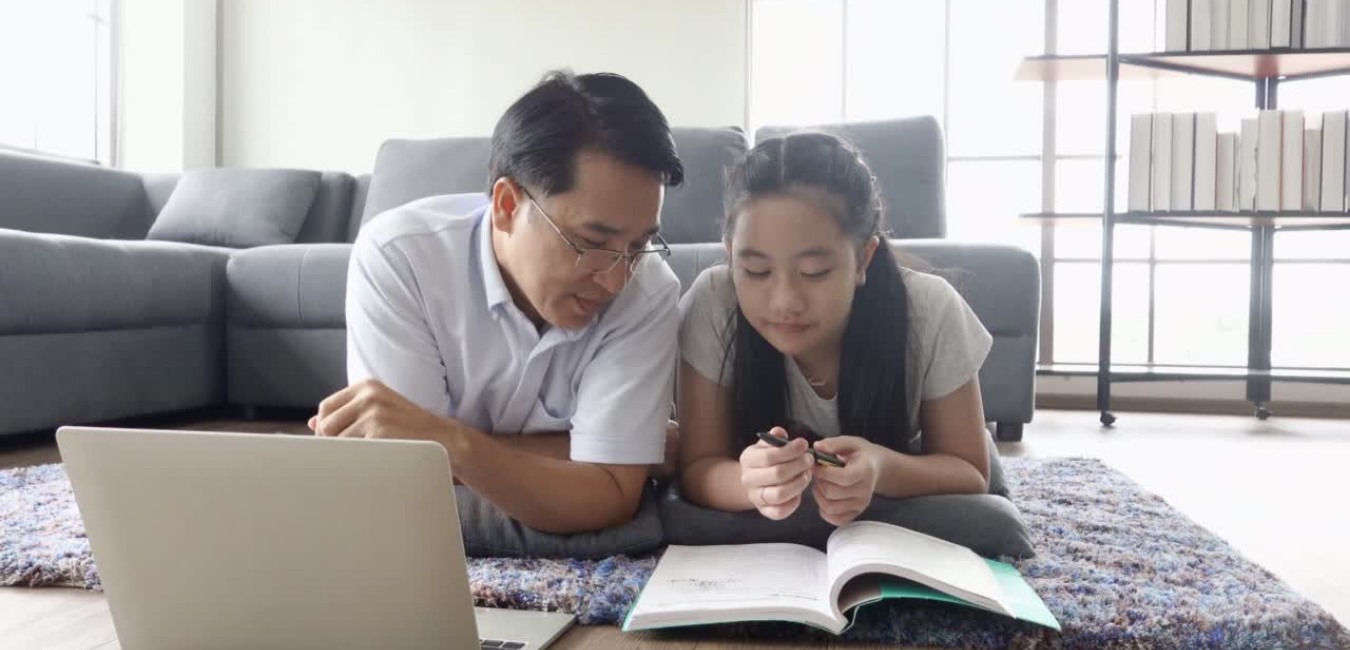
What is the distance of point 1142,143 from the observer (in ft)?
9.36

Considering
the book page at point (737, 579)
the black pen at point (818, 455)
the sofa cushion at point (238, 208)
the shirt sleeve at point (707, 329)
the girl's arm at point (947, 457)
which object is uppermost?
the sofa cushion at point (238, 208)

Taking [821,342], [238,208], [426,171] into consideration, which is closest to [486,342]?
[821,342]

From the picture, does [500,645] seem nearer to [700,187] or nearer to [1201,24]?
[700,187]

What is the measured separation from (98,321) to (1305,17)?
10.7 ft

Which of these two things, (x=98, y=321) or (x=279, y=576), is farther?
(x=98, y=321)

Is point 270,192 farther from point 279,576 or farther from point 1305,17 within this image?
point 1305,17

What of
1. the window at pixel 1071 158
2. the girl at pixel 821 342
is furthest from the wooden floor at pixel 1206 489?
the window at pixel 1071 158

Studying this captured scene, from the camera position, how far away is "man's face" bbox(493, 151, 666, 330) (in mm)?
1005

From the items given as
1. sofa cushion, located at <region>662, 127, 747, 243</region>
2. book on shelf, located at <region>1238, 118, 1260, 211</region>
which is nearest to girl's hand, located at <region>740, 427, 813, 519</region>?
sofa cushion, located at <region>662, 127, 747, 243</region>

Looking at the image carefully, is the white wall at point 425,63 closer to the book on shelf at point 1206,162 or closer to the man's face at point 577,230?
the book on shelf at point 1206,162

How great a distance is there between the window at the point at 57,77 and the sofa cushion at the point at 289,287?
1.53m

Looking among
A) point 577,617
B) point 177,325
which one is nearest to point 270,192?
point 177,325

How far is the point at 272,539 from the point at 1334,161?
9.94 ft

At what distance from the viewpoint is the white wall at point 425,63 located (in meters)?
3.71
